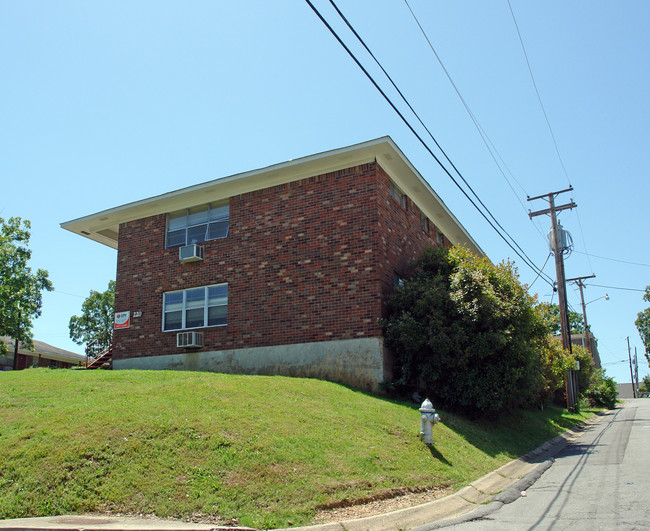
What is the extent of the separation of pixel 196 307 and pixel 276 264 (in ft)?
10.7

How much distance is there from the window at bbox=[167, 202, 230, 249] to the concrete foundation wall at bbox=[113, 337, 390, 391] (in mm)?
3825

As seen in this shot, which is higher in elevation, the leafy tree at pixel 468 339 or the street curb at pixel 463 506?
the leafy tree at pixel 468 339

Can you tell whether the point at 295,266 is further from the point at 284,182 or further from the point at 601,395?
the point at 601,395

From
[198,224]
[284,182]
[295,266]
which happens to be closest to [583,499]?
[295,266]

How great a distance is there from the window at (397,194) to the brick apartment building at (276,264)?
0.07 m

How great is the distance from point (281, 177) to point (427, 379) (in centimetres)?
746

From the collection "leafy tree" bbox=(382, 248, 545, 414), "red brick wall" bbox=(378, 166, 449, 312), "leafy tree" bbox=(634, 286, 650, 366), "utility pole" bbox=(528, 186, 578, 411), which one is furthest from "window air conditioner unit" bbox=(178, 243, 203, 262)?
"leafy tree" bbox=(634, 286, 650, 366)

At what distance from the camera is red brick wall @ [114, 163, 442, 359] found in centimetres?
1524

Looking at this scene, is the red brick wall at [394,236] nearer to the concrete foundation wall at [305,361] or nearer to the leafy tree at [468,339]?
the leafy tree at [468,339]

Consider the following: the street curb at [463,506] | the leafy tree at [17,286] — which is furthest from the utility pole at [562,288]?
the leafy tree at [17,286]

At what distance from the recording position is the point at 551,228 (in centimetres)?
2530

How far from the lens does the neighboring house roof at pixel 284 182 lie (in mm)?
15625

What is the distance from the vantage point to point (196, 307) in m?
17.8

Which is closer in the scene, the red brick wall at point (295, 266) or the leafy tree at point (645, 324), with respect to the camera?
the red brick wall at point (295, 266)
